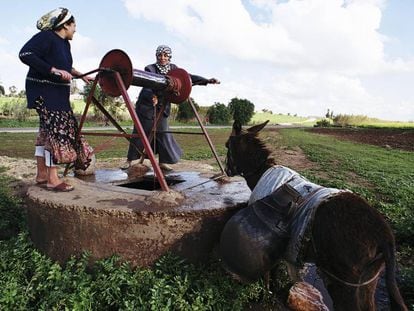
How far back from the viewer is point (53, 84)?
3721 millimetres

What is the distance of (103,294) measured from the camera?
2.87 meters

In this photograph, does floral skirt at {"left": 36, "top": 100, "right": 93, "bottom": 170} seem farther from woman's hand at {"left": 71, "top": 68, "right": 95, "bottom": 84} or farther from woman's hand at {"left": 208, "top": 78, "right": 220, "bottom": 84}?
woman's hand at {"left": 208, "top": 78, "right": 220, "bottom": 84}

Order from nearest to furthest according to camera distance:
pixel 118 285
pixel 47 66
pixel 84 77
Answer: pixel 118 285 → pixel 47 66 → pixel 84 77

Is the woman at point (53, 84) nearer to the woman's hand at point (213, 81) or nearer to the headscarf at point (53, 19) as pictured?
the headscarf at point (53, 19)

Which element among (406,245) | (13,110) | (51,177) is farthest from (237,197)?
(13,110)

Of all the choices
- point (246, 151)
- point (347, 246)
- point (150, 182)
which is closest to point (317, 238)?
point (347, 246)

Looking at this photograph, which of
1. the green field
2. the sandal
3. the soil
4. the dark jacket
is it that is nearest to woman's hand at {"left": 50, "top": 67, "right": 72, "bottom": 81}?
the sandal

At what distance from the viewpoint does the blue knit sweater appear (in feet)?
11.4

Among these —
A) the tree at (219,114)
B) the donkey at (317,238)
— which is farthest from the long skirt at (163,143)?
the tree at (219,114)

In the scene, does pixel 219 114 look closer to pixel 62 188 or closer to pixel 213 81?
pixel 213 81

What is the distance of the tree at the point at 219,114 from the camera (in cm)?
3484

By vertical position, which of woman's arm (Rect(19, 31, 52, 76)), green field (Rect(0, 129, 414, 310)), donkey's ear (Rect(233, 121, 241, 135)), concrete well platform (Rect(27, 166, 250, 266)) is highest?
woman's arm (Rect(19, 31, 52, 76))

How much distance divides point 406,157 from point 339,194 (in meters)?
11.2

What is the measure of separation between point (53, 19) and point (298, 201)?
276cm
